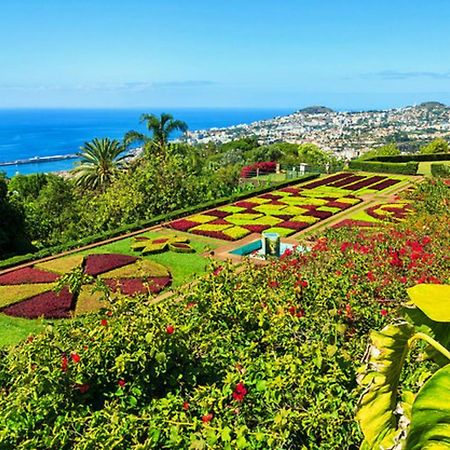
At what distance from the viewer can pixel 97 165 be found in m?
28.2

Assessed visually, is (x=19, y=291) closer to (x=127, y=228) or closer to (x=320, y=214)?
(x=127, y=228)

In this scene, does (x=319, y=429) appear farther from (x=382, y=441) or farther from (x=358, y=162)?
(x=358, y=162)

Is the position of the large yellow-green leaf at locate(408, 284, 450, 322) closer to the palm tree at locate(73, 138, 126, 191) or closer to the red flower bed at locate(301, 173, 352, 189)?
the palm tree at locate(73, 138, 126, 191)

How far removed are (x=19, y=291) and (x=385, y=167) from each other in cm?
2857

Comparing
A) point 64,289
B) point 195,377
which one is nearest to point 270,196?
point 64,289

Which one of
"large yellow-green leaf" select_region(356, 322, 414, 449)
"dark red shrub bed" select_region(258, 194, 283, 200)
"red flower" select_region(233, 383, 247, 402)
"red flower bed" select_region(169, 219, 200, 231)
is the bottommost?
"red flower bed" select_region(169, 219, 200, 231)

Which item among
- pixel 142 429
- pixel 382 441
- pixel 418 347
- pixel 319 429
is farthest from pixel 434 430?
pixel 418 347

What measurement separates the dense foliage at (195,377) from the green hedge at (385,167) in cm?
3049

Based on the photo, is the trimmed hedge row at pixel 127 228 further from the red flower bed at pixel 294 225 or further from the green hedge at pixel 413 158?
the green hedge at pixel 413 158

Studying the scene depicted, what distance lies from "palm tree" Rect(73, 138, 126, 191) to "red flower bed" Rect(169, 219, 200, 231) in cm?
920

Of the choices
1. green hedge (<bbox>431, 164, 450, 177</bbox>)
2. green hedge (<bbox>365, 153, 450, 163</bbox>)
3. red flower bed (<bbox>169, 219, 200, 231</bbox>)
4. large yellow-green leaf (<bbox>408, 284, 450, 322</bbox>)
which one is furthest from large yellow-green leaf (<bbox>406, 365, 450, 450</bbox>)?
green hedge (<bbox>365, 153, 450, 163</bbox>)

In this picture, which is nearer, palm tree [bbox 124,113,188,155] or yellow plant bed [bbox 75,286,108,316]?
yellow plant bed [bbox 75,286,108,316]

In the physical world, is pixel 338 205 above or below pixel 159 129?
below

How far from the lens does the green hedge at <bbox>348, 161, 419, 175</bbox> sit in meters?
33.4
